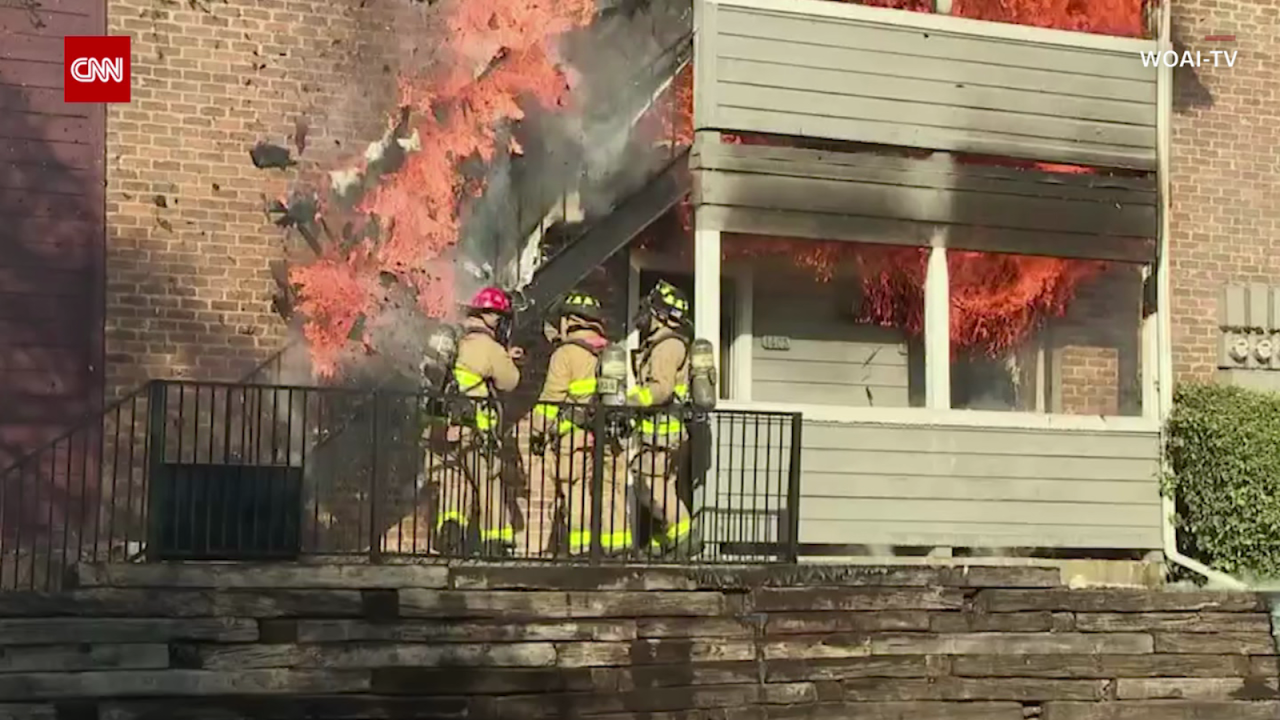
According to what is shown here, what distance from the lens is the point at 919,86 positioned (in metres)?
10.3

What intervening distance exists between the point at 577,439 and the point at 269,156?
3319 millimetres

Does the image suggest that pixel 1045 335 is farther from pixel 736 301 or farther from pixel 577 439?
pixel 577 439

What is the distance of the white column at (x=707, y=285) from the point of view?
960 cm

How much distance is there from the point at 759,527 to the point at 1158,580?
11.0 ft

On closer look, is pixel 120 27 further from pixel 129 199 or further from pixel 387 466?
pixel 387 466

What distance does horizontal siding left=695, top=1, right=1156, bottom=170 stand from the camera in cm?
984

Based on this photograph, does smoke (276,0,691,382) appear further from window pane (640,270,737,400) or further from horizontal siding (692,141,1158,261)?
window pane (640,270,737,400)

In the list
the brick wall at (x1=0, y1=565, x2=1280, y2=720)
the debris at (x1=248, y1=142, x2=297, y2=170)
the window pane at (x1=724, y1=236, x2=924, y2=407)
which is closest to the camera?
the brick wall at (x1=0, y1=565, x2=1280, y2=720)

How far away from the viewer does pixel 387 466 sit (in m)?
8.12

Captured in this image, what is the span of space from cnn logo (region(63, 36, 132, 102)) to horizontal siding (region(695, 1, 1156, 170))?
3.77 metres

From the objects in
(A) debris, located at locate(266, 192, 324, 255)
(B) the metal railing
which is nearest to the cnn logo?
(A) debris, located at locate(266, 192, 324, 255)

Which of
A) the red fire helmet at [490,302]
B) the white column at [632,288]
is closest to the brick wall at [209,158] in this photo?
the red fire helmet at [490,302]

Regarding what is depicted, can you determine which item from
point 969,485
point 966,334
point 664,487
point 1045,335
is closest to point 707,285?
point 664,487

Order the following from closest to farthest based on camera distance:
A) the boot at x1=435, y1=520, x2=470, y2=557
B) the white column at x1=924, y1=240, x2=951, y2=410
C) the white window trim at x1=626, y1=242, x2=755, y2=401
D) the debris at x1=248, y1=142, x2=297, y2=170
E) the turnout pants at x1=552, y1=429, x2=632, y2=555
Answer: the boot at x1=435, y1=520, x2=470, y2=557
the turnout pants at x1=552, y1=429, x2=632, y2=555
the debris at x1=248, y1=142, x2=297, y2=170
the white column at x1=924, y1=240, x2=951, y2=410
the white window trim at x1=626, y1=242, x2=755, y2=401
